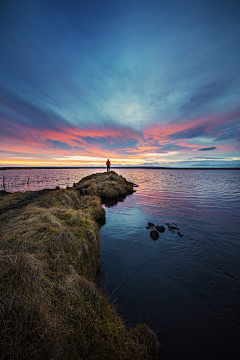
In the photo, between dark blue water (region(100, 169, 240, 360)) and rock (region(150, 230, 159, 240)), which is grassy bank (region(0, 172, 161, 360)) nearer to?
dark blue water (region(100, 169, 240, 360))

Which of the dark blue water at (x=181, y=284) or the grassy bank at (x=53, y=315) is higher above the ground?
the grassy bank at (x=53, y=315)

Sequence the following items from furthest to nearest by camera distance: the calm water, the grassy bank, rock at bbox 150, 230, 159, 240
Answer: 1. rock at bbox 150, 230, 159, 240
2. the calm water
3. the grassy bank

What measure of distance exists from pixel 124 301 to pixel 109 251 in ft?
11.9

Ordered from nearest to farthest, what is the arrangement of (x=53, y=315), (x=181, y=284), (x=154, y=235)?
(x=53, y=315)
(x=181, y=284)
(x=154, y=235)

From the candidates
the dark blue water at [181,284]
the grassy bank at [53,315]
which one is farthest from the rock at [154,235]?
the grassy bank at [53,315]

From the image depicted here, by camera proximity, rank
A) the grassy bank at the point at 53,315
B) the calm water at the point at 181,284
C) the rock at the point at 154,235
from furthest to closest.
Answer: the rock at the point at 154,235 → the calm water at the point at 181,284 → the grassy bank at the point at 53,315

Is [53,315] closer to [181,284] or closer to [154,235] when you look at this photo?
[181,284]

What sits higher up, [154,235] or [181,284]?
[154,235]

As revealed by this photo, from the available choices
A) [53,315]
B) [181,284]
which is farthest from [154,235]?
[53,315]

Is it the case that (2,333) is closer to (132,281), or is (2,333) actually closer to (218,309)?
(132,281)

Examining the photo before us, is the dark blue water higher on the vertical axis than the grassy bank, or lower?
lower

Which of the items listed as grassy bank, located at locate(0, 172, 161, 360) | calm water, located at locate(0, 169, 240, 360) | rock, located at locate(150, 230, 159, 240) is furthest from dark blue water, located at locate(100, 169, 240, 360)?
grassy bank, located at locate(0, 172, 161, 360)

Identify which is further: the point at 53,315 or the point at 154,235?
the point at 154,235

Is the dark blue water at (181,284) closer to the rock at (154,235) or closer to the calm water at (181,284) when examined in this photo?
the calm water at (181,284)
